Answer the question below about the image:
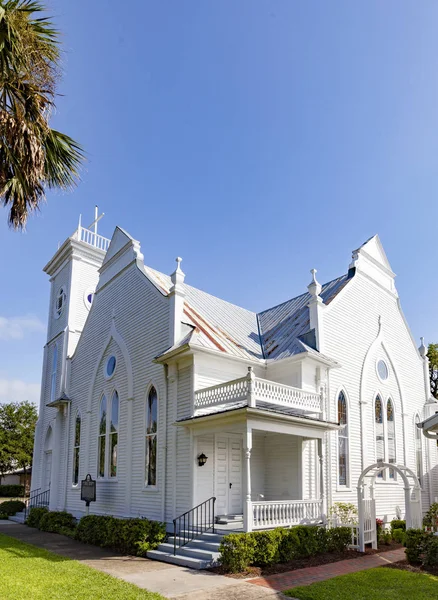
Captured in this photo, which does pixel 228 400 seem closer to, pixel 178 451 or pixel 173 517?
pixel 178 451

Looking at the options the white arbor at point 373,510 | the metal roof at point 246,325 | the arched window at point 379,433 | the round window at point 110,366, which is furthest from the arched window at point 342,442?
the round window at point 110,366

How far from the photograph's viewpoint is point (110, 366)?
69.2ft

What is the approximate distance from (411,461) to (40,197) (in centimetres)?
1838

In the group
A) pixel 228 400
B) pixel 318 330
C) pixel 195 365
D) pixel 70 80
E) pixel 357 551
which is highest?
pixel 70 80

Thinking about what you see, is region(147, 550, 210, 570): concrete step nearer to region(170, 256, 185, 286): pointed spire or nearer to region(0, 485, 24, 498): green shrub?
region(170, 256, 185, 286): pointed spire

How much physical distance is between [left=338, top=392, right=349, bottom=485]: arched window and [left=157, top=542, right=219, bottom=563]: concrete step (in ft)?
21.1

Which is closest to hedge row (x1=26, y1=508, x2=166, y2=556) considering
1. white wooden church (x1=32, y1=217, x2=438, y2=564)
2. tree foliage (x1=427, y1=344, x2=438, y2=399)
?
white wooden church (x1=32, y1=217, x2=438, y2=564)

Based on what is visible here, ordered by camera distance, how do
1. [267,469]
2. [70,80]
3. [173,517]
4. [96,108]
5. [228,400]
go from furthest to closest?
1. [267,469]
2. [173,517]
3. [228,400]
4. [96,108]
5. [70,80]

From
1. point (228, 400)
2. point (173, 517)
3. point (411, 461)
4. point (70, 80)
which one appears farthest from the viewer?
point (411, 461)

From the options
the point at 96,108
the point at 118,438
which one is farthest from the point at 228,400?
the point at 96,108

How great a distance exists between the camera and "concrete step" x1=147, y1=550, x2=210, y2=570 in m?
12.5

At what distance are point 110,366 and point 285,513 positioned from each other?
9.59 meters

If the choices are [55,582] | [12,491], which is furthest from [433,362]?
[12,491]

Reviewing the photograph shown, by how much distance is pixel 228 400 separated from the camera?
14641mm
